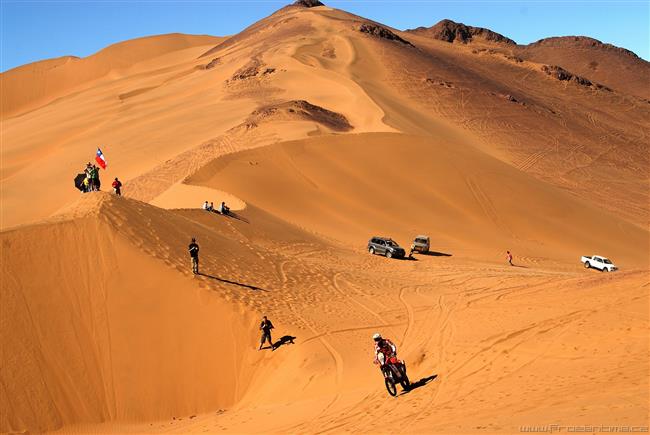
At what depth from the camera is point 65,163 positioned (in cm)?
4725

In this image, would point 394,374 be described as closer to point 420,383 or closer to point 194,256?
point 420,383

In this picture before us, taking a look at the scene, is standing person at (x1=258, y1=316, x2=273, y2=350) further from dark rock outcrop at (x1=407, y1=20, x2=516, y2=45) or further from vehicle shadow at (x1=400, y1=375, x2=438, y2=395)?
dark rock outcrop at (x1=407, y1=20, x2=516, y2=45)

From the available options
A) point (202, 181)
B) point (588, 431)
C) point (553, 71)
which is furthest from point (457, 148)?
point (553, 71)

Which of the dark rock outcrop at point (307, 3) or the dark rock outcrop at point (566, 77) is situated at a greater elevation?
the dark rock outcrop at point (307, 3)

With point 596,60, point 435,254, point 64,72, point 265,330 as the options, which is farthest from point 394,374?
point 64,72

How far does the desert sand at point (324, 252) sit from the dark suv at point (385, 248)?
2.43 feet

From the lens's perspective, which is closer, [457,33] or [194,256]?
[194,256]

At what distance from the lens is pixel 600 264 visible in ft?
91.7

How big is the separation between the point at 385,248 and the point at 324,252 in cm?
296

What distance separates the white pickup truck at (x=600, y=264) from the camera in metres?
27.6

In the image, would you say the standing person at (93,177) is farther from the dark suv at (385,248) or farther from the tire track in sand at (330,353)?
the dark suv at (385,248)

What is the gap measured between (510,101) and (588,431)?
59655 millimetres

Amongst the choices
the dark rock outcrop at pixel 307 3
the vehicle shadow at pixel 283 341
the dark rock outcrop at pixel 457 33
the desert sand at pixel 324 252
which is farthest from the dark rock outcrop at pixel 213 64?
the vehicle shadow at pixel 283 341

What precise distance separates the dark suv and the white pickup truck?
8.46 metres
